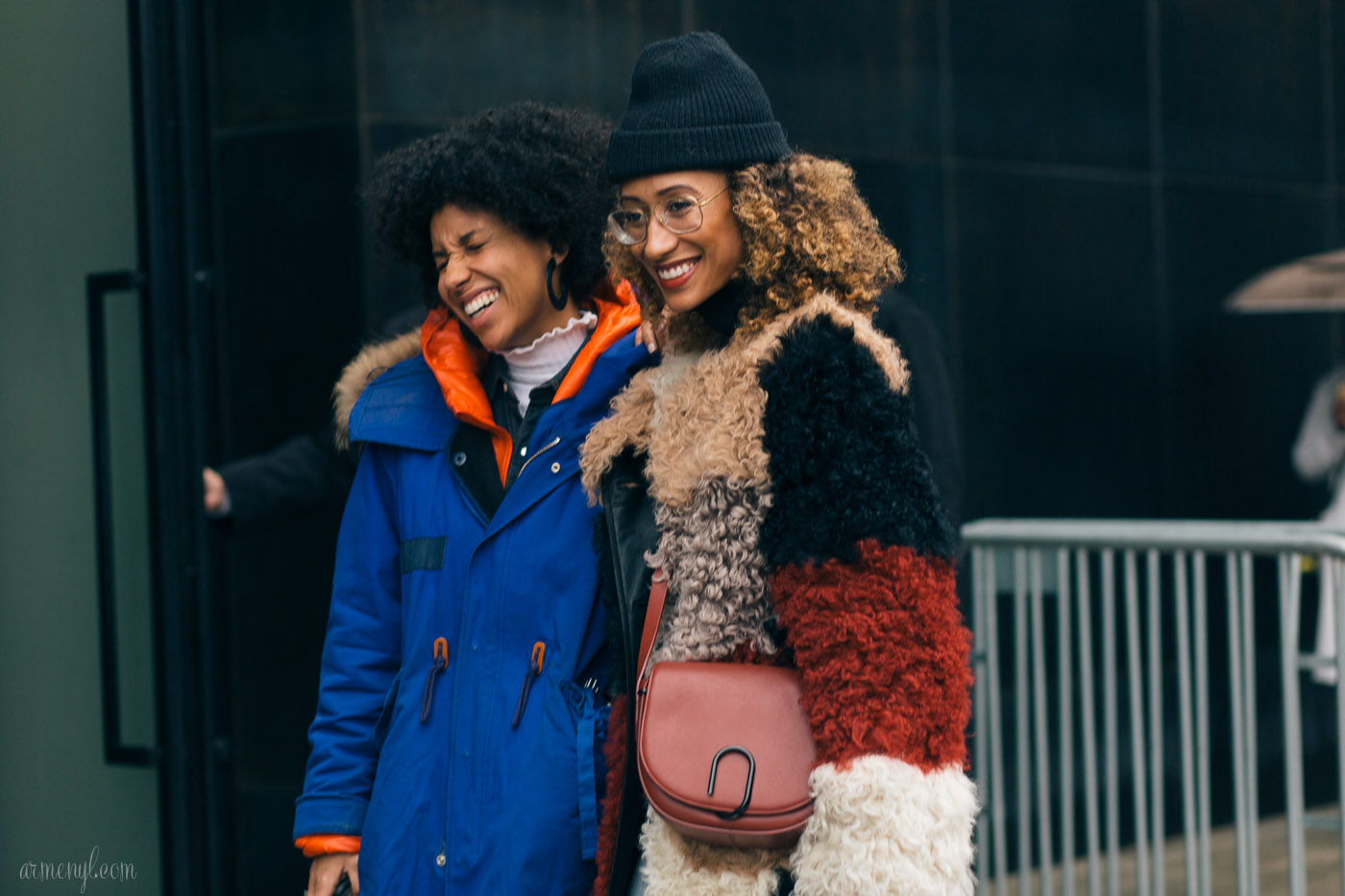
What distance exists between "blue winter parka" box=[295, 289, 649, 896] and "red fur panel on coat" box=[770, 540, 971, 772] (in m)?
0.50

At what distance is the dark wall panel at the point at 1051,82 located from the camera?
6.82 m

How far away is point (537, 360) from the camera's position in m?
2.96

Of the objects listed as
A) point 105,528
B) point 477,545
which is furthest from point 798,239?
point 105,528

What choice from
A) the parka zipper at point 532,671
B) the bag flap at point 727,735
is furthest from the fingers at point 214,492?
the bag flap at point 727,735

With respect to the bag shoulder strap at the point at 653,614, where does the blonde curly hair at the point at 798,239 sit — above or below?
above

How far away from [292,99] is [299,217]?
36 centimetres

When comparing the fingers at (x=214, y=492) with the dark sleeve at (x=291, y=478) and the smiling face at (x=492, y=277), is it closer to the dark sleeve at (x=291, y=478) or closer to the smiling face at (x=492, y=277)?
the dark sleeve at (x=291, y=478)

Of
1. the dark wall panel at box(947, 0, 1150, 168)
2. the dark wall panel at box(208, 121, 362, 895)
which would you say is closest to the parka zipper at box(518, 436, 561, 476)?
the dark wall panel at box(208, 121, 362, 895)

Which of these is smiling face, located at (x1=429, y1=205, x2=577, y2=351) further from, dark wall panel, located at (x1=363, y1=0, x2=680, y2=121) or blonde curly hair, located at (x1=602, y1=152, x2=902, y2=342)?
dark wall panel, located at (x1=363, y1=0, x2=680, y2=121)

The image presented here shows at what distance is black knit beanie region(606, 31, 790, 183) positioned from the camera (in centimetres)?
247

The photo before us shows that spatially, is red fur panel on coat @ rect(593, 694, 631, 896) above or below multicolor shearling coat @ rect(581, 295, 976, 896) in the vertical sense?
below

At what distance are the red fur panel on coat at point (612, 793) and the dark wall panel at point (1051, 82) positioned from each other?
4.68 m

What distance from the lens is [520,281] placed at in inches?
116

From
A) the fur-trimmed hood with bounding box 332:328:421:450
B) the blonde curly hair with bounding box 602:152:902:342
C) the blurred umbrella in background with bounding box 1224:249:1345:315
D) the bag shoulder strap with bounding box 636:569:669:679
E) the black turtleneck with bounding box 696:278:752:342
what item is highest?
the blurred umbrella in background with bounding box 1224:249:1345:315
